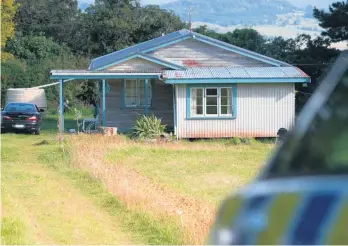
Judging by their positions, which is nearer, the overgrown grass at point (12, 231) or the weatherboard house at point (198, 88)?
the overgrown grass at point (12, 231)

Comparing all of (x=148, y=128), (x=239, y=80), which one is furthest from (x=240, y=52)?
(x=148, y=128)

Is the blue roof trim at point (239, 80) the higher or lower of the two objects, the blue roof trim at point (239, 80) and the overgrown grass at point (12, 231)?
the higher

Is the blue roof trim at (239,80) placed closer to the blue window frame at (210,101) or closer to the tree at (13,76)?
the blue window frame at (210,101)

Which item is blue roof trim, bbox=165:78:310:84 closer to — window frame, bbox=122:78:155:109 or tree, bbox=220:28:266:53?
window frame, bbox=122:78:155:109

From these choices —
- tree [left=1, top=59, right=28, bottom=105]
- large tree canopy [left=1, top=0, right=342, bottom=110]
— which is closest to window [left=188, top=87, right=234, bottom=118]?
large tree canopy [left=1, top=0, right=342, bottom=110]

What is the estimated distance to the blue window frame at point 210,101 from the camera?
2467cm

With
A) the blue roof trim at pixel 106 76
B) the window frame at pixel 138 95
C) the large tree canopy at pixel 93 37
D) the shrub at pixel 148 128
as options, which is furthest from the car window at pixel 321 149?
the large tree canopy at pixel 93 37

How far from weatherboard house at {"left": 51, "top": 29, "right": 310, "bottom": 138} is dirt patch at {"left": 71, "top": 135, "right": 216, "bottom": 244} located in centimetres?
636

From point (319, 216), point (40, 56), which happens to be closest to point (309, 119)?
point (319, 216)

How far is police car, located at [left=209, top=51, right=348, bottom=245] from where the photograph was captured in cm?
129

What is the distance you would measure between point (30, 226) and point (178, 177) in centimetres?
759

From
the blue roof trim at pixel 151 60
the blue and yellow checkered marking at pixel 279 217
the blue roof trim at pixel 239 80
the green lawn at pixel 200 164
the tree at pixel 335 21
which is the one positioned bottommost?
the green lawn at pixel 200 164

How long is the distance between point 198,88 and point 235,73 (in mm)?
1475

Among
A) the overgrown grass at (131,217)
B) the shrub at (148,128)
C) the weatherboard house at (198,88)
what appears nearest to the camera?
the overgrown grass at (131,217)
